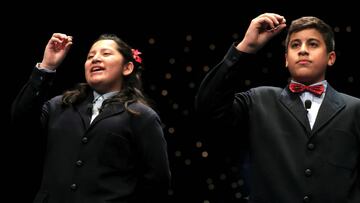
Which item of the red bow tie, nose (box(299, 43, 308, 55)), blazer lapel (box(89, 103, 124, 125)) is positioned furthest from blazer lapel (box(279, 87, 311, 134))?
blazer lapel (box(89, 103, 124, 125))

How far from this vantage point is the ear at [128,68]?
2.59m

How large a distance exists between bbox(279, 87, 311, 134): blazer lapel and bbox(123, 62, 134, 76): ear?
2.48 feet

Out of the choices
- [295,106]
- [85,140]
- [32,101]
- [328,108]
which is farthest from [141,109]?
[328,108]

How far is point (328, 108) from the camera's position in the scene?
6.72 feet

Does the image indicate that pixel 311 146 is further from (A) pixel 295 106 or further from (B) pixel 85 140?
(B) pixel 85 140

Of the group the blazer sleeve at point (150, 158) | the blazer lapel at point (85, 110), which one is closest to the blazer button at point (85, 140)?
the blazer lapel at point (85, 110)

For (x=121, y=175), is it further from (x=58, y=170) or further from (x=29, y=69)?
(x=29, y=69)

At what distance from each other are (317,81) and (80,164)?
920 mm

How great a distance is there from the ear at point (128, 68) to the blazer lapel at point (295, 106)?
0.76m

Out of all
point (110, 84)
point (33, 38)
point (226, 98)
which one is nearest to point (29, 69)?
point (33, 38)

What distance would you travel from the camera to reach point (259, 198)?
1977 millimetres

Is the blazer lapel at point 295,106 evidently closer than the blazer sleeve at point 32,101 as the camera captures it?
Yes

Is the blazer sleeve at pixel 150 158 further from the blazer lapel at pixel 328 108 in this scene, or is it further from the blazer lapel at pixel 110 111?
the blazer lapel at pixel 328 108

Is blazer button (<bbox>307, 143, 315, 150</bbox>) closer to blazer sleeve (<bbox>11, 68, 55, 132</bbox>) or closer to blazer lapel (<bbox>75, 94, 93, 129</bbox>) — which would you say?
blazer lapel (<bbox>75, 94, 93, 129</bbox>)
